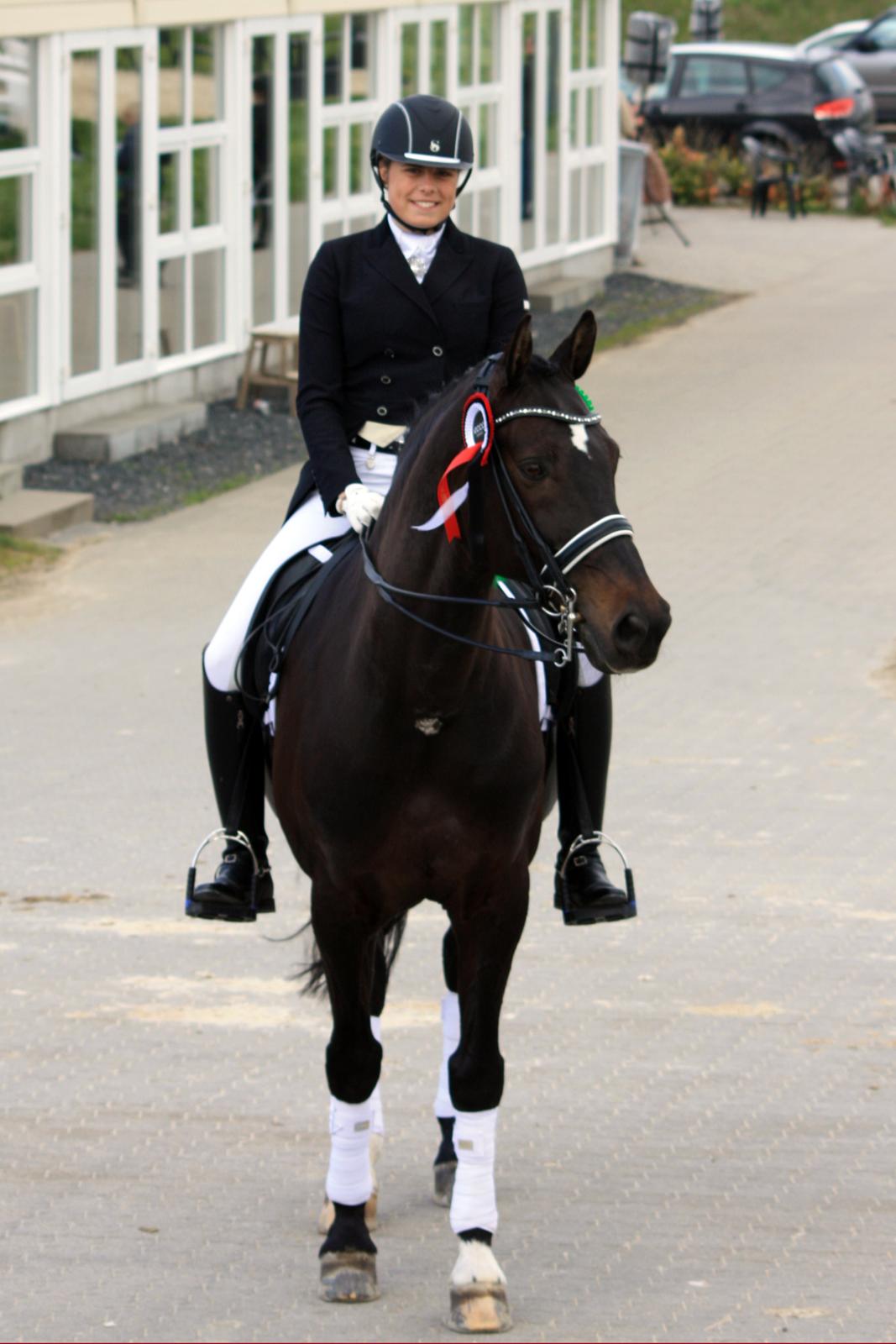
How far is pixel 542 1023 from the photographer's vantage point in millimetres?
7133

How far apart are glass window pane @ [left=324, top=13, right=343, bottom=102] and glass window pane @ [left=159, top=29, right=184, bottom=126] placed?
8.17ft

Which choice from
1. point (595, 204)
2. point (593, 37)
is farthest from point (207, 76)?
point (593, 37)

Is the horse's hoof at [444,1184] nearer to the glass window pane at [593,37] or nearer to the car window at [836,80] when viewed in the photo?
the glass window pane at [593,37]

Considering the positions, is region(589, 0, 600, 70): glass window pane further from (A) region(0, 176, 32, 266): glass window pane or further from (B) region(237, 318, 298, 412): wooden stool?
(A) region(0, 176, 32, 266): glass window pane

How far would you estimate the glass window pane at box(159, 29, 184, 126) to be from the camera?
17859 millimetres

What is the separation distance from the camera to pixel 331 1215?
18.2ft

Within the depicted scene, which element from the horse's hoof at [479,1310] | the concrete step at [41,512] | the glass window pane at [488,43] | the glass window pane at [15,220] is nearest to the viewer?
the horse's hoof at [479,1310]

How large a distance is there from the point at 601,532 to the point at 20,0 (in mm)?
12543

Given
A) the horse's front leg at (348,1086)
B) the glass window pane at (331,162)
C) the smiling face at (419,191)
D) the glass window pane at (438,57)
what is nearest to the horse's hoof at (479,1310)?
the horse's front leg at (348,1086)

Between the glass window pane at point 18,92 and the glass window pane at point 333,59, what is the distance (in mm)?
4699

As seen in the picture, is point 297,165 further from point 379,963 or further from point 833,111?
point 833,111

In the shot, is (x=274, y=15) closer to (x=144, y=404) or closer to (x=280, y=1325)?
(x=144, y=404)

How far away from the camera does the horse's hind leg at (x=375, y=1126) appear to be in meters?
5.59

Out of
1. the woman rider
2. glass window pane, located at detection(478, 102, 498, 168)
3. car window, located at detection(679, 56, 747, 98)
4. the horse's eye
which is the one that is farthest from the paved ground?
car window, located at detection(679, 56, 747, 98)
